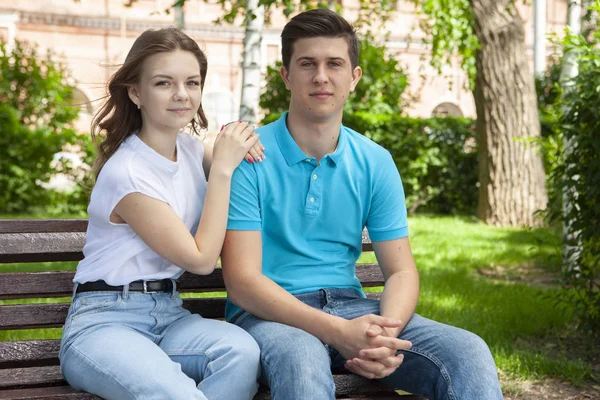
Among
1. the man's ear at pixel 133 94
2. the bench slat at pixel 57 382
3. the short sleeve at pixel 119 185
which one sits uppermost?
the man's ear at pixel 133 94

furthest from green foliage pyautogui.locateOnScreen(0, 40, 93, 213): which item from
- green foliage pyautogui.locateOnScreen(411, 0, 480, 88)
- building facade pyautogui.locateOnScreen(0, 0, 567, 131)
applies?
building facade pyautogui.locateOnScreen(0, 0, 567, 131)

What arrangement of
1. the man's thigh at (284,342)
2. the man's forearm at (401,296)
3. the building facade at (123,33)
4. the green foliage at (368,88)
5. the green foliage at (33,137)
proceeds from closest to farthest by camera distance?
the man's thigh at (284,342), the man's forearm at (401,296), the green foliage at (33,137), the green foliage at (368,88), the building facade at (123,33)

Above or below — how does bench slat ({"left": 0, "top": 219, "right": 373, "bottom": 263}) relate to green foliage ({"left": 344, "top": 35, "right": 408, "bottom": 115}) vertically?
below

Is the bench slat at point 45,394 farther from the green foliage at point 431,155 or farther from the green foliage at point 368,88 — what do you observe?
the green foliage at point 431,155

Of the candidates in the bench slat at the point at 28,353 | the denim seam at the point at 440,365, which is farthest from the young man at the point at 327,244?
the bench slat at the point at 28,353

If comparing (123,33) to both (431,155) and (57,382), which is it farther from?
(57,382)

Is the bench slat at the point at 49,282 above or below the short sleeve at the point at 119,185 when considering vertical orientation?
below

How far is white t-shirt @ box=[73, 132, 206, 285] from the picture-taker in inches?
102

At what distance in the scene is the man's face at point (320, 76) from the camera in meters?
2.81

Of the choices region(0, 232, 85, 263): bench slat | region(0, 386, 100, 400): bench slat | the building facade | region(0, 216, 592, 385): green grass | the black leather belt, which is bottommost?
region(0, 216, 592, 385): green grass

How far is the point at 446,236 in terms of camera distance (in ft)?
31.2

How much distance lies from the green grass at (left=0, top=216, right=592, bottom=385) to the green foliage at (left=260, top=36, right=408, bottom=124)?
4.32 metres

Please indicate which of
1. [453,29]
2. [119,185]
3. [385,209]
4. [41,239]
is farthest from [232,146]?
[453,29]

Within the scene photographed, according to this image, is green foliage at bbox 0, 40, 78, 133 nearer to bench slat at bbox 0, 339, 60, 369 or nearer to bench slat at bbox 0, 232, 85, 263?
bench slat at bbox 0, 232, 85, 263
